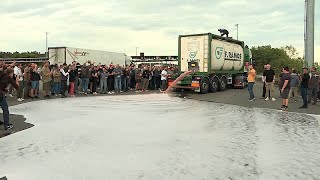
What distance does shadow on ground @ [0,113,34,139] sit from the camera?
371 inches

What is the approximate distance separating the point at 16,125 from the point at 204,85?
14.4 m

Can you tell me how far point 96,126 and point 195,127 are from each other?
94.4 inches

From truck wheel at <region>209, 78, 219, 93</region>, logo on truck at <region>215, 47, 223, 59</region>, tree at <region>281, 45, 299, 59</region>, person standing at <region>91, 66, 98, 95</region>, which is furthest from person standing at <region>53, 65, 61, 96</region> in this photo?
tree at <region>281, 45, 299, 59</region>

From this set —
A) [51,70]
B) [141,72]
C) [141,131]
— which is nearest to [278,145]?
[141,131]

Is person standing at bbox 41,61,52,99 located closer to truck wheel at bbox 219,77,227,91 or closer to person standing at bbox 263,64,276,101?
person standing at bbox 263,64,276,101

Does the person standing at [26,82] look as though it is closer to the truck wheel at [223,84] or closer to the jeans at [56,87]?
the jeans at [56,87]

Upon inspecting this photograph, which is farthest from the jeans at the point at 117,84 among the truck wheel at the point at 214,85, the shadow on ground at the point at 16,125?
the shadow on ground at the point at 16,125

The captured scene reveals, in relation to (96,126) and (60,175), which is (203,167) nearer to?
(60,175)

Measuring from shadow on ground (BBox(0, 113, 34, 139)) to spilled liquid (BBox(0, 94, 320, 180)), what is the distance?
0.87ft

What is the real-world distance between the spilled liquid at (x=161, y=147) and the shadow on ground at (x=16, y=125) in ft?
0.87

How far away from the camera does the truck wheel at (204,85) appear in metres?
23.1

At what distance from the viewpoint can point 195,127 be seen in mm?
9922

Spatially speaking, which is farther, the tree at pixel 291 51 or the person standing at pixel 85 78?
the tree at pixel 291 51

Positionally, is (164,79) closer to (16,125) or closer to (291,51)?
(16,125)
